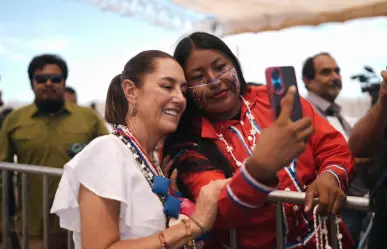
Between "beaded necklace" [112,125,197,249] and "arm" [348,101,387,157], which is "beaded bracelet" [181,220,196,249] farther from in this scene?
"arm" [348,101,387,157]

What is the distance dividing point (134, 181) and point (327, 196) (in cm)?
62

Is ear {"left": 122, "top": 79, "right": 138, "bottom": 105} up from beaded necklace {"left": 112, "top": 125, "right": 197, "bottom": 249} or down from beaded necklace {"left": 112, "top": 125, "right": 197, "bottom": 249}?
up

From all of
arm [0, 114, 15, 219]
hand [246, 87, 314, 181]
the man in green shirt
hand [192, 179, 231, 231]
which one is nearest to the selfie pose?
hand [192, 179, 231, 231]

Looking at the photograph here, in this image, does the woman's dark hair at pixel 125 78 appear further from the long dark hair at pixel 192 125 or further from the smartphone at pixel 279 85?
the smartphone at pixel 279 85

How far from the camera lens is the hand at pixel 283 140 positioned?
119 centimetres

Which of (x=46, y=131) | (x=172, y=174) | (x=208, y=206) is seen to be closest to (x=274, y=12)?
(x=46, y=131)

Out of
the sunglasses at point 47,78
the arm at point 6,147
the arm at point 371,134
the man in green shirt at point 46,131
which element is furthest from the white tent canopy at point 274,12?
the arm at point 6,147

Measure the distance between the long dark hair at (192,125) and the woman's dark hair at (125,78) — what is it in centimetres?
16

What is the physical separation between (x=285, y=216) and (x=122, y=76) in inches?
31.6

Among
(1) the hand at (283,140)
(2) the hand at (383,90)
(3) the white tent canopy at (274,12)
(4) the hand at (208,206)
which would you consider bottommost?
(4) the hand at (208,206)

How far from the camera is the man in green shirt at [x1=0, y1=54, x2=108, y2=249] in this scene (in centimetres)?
348

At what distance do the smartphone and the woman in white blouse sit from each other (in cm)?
37

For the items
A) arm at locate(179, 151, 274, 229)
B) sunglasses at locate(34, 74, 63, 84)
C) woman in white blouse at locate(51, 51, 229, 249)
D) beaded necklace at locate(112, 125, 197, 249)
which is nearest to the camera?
arm at locate(179, 151, 274, 229)

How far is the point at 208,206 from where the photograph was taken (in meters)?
1.45
